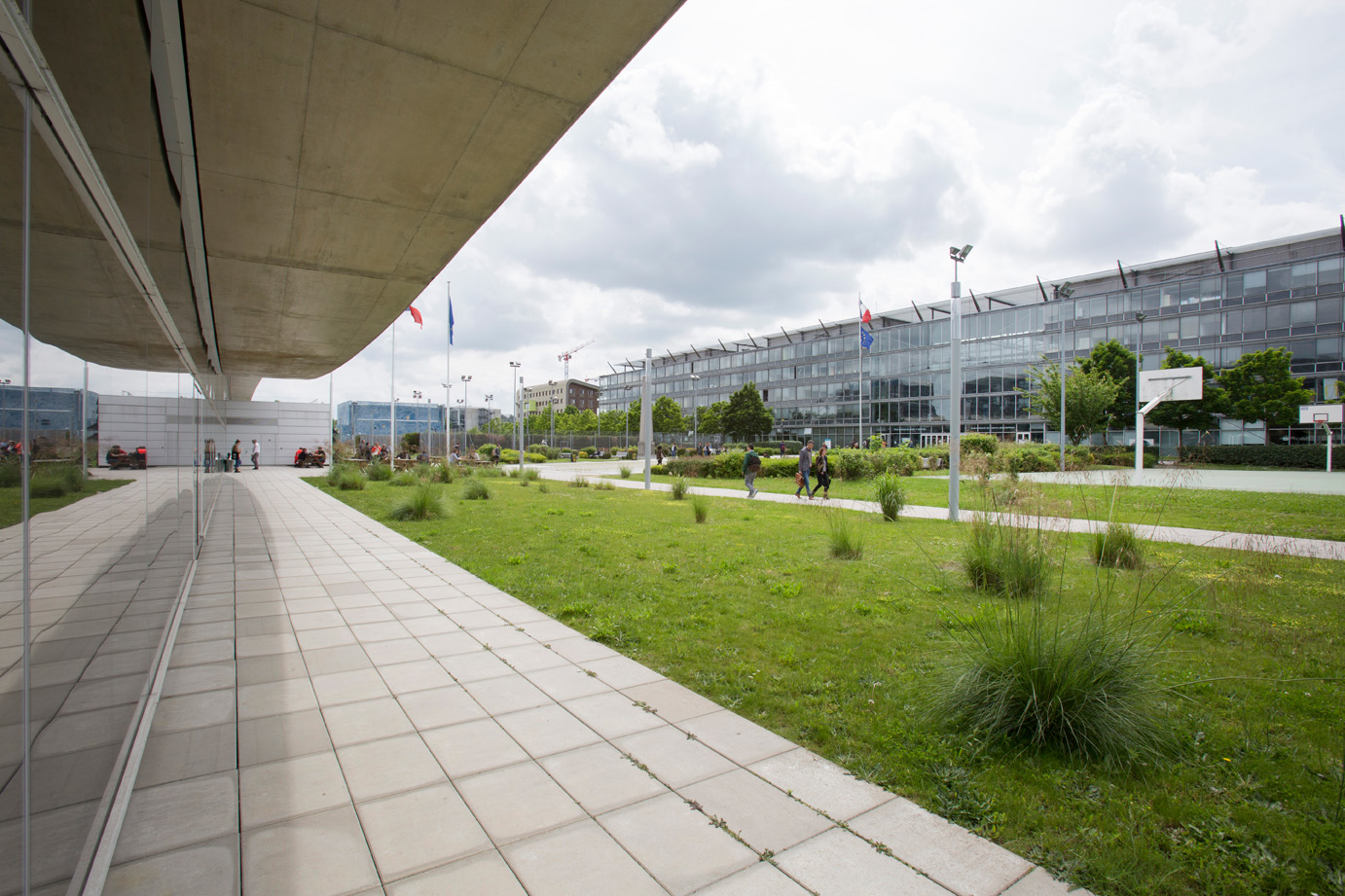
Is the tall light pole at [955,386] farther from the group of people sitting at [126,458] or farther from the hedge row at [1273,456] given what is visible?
the hedge row at [1273,456]

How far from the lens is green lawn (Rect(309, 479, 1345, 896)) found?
2.53 m

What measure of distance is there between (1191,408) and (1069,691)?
1833 inches

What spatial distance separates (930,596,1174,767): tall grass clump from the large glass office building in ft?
127

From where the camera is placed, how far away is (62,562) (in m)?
2.12

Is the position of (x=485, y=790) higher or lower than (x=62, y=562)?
lower

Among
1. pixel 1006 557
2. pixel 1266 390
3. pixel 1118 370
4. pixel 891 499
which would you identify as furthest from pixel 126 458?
pixel 1266 390

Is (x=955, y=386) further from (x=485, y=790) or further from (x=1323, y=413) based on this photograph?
(x=1323, y=413)

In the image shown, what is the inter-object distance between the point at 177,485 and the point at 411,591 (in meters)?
2.33

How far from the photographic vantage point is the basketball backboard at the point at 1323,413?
31172mm

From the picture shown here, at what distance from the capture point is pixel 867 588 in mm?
6684

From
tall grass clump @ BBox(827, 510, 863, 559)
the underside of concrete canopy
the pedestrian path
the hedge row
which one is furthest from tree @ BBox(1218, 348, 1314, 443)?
the underside of concrete canopy

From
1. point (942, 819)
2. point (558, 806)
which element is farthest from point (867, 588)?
point (558, 806)

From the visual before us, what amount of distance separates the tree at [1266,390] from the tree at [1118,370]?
4.84m

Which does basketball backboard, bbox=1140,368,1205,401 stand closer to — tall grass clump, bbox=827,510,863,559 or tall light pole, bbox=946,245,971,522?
tall light pole, bbox=946,245,971,522
